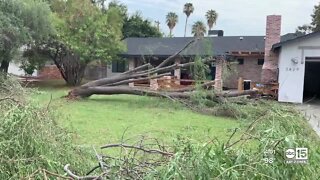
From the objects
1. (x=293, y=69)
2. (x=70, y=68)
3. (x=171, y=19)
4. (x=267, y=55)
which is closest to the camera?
(x=293, y=69)

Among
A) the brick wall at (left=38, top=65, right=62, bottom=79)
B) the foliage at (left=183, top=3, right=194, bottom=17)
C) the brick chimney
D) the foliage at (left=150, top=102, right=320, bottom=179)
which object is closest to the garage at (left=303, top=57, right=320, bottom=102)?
the brick chimney

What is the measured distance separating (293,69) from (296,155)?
19.3m

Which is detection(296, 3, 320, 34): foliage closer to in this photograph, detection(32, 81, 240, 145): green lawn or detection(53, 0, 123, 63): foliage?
detection(53, 0, 123, 63): foliage

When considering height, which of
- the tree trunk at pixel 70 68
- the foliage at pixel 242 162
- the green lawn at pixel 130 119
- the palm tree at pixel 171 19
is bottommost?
the green lawn at pixel 130 119

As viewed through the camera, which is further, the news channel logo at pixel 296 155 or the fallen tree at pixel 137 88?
the fallen tree at pixel 137 88

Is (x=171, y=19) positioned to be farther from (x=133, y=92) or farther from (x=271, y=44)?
(x=133, y=92)

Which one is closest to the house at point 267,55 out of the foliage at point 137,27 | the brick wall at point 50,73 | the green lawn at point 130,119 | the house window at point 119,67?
the house window at point 119,67

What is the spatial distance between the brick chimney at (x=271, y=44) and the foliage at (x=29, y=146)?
20.4 metres

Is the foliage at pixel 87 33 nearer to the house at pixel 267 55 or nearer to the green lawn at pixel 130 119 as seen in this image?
the house at pixel 267 55

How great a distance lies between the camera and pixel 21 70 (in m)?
29.7

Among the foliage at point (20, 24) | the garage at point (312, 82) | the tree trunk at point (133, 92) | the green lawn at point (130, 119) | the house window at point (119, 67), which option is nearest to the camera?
the green lawn at point (130, 119)

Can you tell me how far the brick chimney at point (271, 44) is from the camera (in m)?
23.2

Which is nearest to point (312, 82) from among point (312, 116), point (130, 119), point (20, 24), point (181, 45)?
point (181, 45)

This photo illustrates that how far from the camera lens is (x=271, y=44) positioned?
77.4 feet
